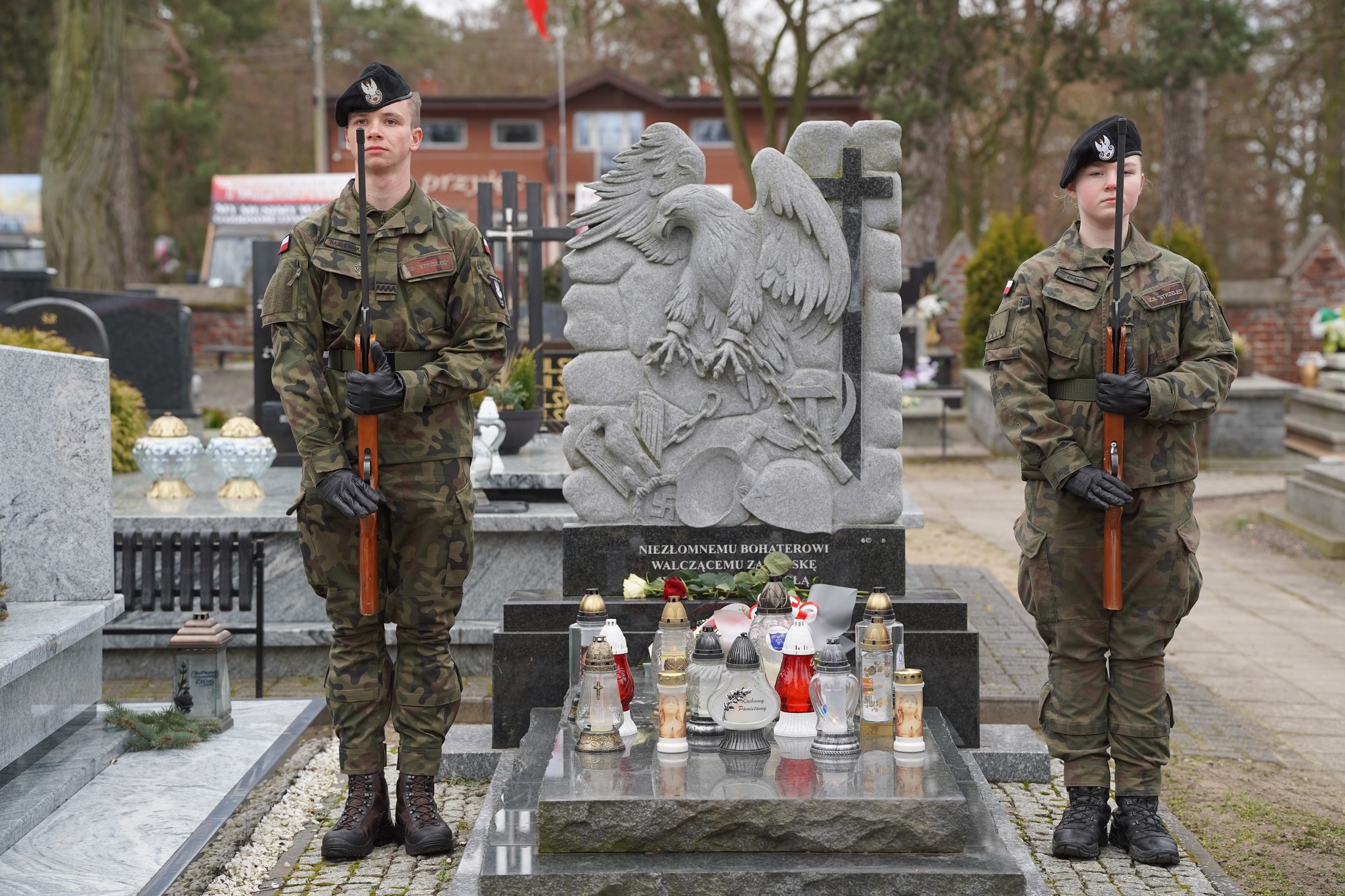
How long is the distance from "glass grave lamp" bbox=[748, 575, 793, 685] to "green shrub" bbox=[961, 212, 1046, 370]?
14.0 m

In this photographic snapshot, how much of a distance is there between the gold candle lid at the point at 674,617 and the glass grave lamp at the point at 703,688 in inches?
5.3

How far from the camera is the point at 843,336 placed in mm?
5508

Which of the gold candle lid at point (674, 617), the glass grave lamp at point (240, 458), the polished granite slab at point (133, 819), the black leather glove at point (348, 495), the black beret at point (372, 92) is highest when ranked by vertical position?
the black beret at point (372, 92)

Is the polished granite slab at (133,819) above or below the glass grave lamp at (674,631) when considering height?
below

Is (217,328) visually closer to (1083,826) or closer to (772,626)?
(772,626)

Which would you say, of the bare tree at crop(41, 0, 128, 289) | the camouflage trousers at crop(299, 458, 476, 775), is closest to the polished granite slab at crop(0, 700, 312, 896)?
the camouflage trousers at crop(299, 458, 476, 775)

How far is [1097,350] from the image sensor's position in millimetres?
4234

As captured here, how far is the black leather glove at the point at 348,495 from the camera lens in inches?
158

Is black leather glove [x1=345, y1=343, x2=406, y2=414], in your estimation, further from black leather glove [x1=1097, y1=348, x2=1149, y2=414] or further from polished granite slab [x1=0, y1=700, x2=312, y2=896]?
black leather glove [x1=1097, y1=348, x2=1149, y2=414]

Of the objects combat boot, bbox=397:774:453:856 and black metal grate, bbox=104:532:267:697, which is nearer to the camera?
combat boot, bbox=397:774:453:856

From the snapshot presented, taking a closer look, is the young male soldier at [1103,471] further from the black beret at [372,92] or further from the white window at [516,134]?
the white window at [516,134]

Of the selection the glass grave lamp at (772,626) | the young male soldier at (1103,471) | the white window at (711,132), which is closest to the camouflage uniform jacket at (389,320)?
the glass grave lamp at (772,626)

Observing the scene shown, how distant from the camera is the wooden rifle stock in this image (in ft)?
13.5

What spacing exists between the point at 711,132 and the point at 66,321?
26.3 meters
